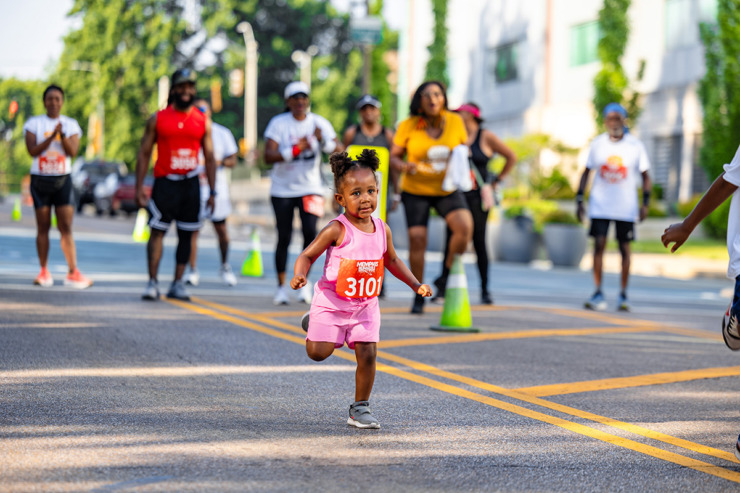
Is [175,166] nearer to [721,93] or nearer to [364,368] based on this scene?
[364,368]

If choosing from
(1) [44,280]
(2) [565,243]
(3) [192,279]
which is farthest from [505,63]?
(1) [44,280]

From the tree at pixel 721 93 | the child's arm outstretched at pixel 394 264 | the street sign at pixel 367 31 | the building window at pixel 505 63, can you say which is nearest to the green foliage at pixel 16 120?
the building window at pixel 505 63

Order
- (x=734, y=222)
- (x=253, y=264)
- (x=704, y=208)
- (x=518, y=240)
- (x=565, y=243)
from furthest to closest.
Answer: (x=518, y=240), (x=565, y=243), (x=253, y=264), (x=704, y=208), (x=734, y=222)

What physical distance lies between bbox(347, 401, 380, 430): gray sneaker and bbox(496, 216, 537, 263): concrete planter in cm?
1592

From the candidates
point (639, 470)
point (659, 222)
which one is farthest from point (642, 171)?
point (659, 222)

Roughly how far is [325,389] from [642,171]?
626 cm

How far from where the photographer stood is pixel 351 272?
5.03 m

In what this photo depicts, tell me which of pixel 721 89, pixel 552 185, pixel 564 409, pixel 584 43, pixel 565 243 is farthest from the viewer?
pixel 584 43

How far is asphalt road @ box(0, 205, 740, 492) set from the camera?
412 cm

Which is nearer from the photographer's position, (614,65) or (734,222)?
(734,222)

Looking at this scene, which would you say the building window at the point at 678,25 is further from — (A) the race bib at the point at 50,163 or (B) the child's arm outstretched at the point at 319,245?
(B) the child's arm outstretched at the point at 319,245

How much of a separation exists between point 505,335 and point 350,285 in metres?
3.74

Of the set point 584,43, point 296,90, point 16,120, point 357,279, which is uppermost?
point 16,120

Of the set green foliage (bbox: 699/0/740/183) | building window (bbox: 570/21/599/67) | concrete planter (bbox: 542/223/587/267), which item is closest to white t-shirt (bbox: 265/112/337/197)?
concrete planter (bbox: 542/223/587/267)
